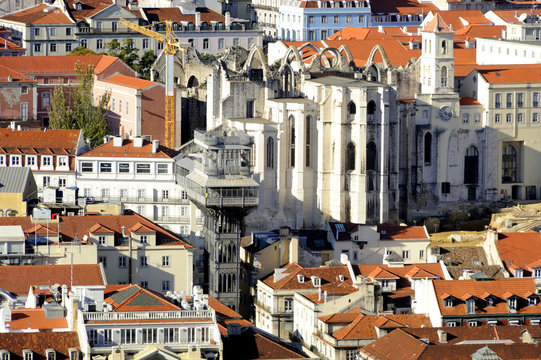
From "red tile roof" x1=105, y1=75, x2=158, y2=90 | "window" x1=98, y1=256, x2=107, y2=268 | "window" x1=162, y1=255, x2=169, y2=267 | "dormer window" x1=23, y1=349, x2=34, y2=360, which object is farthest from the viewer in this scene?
"red tile roof" x1=105, y1=75, x2=158, y2=90

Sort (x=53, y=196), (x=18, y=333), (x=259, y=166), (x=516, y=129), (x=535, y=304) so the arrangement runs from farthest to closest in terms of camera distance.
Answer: (x=516, y=129) → (x=259, y=166) → (x=53, y=196) → (x=535, y=304) → (x=18, y=333)

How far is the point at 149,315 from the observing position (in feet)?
348

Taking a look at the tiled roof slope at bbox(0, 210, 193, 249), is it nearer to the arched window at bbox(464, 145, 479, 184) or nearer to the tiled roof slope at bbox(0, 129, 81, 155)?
the tiled roof slope at bbox(0, 129, 81, 155)

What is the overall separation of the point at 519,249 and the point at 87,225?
25208mm

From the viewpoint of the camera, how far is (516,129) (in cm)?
16175

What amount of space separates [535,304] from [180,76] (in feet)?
190

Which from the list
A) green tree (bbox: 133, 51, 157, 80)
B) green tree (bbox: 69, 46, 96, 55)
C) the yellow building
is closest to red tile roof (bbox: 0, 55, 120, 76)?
green tree (bbox: 133, 51, 157, 80)

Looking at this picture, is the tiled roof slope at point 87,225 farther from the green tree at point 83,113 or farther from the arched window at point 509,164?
the arched window at point 509,164

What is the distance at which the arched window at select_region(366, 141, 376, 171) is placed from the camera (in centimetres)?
15075

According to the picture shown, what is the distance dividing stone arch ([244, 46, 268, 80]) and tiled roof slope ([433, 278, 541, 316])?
126 feet

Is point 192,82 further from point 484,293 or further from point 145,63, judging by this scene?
point 484,293

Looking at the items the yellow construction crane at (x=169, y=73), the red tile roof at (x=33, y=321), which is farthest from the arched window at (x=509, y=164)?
the red tile roof at (x=33, y=321)

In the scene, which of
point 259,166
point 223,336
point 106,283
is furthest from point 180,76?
point 223,336

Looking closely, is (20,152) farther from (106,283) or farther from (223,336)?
(223,336)
